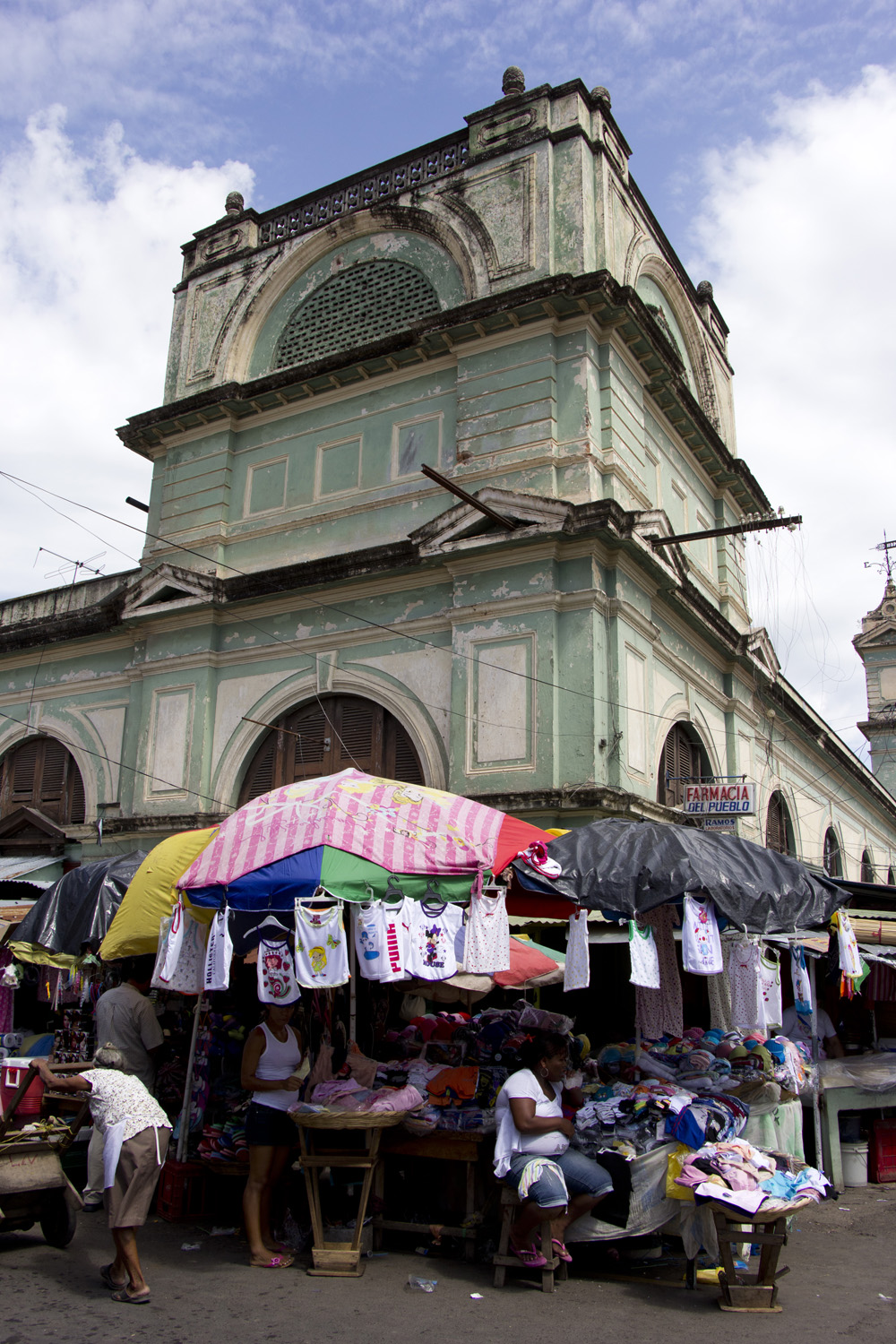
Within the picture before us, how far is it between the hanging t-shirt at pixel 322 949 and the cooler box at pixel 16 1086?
2.23m

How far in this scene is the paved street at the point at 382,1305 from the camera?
207 inches

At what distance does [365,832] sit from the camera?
22.8 feet

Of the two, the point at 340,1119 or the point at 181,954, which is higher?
the point at 181,954

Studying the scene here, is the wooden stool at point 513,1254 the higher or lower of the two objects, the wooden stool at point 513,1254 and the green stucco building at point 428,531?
the lower

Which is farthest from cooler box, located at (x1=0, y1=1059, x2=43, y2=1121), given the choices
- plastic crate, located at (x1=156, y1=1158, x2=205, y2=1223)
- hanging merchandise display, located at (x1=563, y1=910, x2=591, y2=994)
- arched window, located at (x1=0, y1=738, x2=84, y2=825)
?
arched window, located at (x1=0, y1=738, x2=84, y2=825)

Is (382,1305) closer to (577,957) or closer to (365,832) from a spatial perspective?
(577,957)

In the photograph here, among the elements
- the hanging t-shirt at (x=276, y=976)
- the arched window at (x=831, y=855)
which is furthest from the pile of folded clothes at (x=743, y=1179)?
the arched window at (x=831, y=855)

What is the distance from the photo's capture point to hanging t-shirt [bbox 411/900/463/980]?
6.68 meters

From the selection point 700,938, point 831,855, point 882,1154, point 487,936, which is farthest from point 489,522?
point 831,855

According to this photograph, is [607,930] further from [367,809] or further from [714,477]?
[714,477]

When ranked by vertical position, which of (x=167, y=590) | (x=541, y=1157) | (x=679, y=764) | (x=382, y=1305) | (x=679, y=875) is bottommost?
(x=382, y=1305)

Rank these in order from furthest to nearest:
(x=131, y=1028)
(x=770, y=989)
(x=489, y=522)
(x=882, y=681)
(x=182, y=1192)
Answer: (x=882, y=681), (x=489, y=522), (x=770, y=989), (x=131, y=1028), (x=182, y=1192)

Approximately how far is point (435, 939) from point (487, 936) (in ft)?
1.12

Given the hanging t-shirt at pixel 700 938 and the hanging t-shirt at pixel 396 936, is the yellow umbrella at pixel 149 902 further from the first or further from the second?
the hanging t-shirt at pixel 700 938
